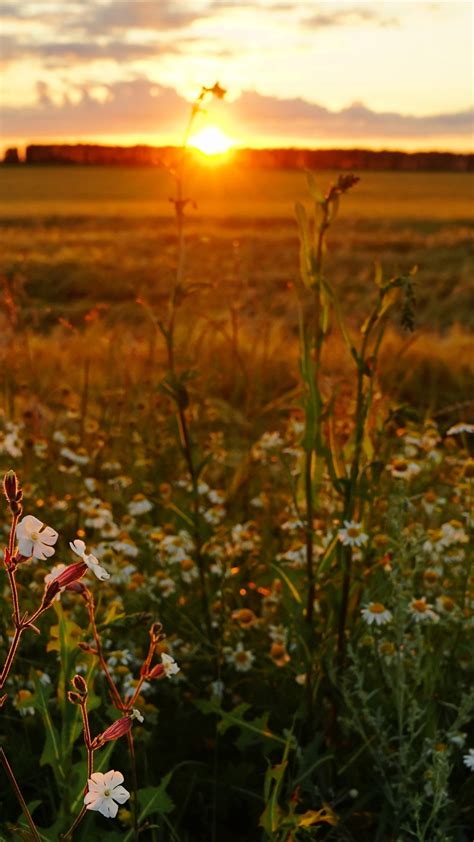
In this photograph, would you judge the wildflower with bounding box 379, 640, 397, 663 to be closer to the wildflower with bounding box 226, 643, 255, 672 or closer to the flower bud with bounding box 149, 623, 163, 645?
the wildflower with bounding box 226, 643, 255, 672

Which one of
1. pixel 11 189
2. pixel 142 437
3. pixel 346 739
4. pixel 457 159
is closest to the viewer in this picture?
pixel 346 739

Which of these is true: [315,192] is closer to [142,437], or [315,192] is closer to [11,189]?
[142,437]

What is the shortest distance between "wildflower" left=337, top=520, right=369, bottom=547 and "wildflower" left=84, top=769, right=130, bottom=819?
3.61 ft

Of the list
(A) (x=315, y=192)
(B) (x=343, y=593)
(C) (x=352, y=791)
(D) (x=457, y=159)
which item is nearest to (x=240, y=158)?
→ (A) (x=315, y=192)

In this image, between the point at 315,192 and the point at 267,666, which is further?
the point at 267,666

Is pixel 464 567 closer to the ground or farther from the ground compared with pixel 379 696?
farther from the ground

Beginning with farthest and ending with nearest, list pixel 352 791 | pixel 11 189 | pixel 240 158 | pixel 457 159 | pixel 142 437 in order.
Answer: pixel 457 159, pixel 11 189, pixel 142 437, pixel 240 158, pixel 352 791

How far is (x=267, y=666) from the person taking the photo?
266 centimetres

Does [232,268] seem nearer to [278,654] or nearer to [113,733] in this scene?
[278,654]

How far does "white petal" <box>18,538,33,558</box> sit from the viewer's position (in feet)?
3.40

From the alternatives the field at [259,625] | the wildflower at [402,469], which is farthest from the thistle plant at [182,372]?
the wildflower at [402,469]

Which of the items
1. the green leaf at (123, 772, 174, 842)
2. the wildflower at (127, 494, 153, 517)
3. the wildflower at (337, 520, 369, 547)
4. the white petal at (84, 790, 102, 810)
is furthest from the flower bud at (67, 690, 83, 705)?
the wildflower at (127, 494, 153, 517)

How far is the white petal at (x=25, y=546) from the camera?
1037 millimetres

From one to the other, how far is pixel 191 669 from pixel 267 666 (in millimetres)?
233
